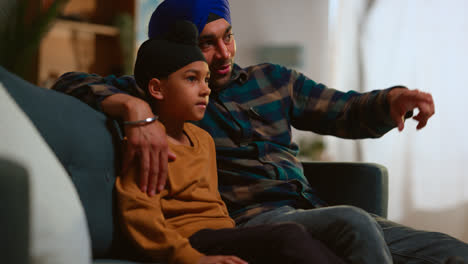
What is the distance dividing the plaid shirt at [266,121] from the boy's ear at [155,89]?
0.32 feet

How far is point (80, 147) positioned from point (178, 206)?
0.81 feet

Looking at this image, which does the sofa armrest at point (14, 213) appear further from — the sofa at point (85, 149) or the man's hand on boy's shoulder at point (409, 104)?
the man's hand on boy's shoulder at point (409, 104)

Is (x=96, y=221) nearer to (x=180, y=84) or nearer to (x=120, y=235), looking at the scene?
(x=120, y=235)

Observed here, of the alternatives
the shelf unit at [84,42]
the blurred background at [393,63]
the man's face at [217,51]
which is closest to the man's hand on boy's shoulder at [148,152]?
the man's face at [217,51]

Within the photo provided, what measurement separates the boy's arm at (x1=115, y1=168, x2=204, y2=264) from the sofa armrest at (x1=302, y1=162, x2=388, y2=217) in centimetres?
76

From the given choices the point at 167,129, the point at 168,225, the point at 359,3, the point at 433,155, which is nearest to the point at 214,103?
the point at 167,129

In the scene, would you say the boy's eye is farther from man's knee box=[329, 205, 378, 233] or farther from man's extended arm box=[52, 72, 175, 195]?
man's knee box=[329, 205, 378, 233]

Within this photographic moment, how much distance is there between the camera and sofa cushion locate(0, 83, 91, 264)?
61cm

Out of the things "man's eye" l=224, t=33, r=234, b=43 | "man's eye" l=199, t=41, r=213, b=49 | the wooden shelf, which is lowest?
"man's eye" l=199, t=41, r=213, b=49

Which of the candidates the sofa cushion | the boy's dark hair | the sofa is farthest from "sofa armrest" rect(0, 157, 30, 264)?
the boy's dark hair

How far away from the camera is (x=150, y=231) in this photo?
0.92m

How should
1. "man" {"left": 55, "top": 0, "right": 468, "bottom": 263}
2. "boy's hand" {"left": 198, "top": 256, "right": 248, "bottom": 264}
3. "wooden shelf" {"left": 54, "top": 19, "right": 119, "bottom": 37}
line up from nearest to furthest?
"boy's hand" {"left": 198, "top": 256, "right": 248, "bottom": 264} < "man" {"left": 55, "top": 0, "right": 468, "bottom": 263} < "wooden shelf" {"left": 54, "top": 19, "right": 119, "bottom": 37}

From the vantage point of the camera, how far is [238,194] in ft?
4.22

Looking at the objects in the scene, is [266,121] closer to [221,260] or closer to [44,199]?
[221,260]
